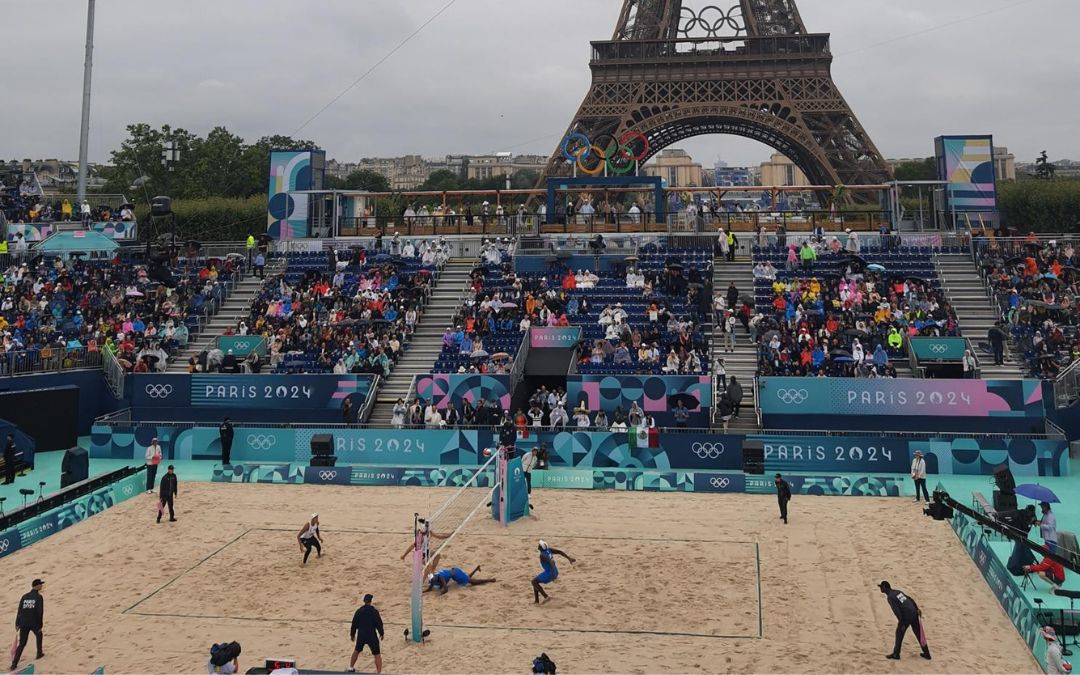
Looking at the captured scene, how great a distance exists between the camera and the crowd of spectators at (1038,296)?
33344 mm

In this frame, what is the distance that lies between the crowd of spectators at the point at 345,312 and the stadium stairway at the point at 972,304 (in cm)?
2321

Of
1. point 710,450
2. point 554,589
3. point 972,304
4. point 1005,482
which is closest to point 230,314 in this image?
point 710,450

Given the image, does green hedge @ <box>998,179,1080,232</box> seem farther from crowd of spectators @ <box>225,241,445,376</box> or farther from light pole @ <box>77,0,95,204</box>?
light pole @ <box>77,0,95,204</box>

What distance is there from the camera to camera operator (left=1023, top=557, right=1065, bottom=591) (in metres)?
17.7

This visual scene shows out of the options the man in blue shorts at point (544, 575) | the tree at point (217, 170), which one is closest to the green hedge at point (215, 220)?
the tree at point (217, 170)

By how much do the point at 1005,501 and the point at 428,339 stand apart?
23.7 m

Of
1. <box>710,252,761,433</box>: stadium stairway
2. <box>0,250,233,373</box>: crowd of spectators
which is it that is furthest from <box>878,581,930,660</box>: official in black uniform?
Answer: <box>0,250,233,373</box>: crowd of spectators

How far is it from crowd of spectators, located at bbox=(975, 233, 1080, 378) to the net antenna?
20.9 m

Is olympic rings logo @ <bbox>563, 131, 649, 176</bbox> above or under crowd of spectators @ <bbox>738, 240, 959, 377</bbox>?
above

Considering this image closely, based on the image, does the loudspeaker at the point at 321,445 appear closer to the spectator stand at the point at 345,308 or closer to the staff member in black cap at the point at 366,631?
the spectator stand at the point at 345,308

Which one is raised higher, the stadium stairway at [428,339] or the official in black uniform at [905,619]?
the stadium stairway at [428,339]

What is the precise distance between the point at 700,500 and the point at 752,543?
4.50 meters

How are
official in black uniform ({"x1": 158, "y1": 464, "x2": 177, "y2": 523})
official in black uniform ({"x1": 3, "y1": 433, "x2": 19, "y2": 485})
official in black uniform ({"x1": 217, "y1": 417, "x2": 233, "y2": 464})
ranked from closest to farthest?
official in black uniform ({"x1": 158, "y1": 464, "x2": 177, "y2": 523}), official in black uniform ({"x1": 3, "y1": 433, "x2": 19, "y2": 485}), official in black uniform ({"x1": 217, "y1": 417, "x2": 233, "y2": 464})

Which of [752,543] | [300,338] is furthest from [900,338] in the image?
[300,338]
